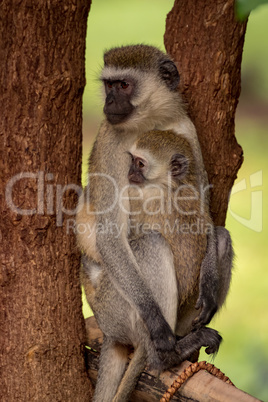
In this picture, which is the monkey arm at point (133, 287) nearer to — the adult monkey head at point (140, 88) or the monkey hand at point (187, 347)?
the monkey hand at point (187, 347)

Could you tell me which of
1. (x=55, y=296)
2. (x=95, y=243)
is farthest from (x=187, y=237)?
(x=55, y=296)

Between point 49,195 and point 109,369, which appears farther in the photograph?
point 109,369

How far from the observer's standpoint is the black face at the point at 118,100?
11.2 feet

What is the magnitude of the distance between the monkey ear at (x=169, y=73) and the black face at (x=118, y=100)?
204 millimetres

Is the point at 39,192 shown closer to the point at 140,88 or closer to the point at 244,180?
the point at 140,88

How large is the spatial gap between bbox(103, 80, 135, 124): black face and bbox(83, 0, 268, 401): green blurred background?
225mm

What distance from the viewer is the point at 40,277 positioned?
3111 mm

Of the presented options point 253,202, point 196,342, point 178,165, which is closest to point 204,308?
point 196,342

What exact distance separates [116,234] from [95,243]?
18 cm

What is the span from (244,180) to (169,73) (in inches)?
191

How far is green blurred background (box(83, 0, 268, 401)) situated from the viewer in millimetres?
5672

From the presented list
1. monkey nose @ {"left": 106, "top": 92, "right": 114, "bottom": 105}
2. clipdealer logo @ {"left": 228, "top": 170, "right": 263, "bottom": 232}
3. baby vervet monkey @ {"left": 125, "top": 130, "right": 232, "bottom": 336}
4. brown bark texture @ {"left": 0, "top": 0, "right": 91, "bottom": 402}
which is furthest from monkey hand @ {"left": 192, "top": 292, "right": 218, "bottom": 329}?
clipdealer logo @ {"left": 228, "top": 170, "right": 263, "bottom": 232}

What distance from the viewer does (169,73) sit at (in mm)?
3547

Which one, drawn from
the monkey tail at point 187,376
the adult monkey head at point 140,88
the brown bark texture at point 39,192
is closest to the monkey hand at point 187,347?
the monkey tail at point 187,376
